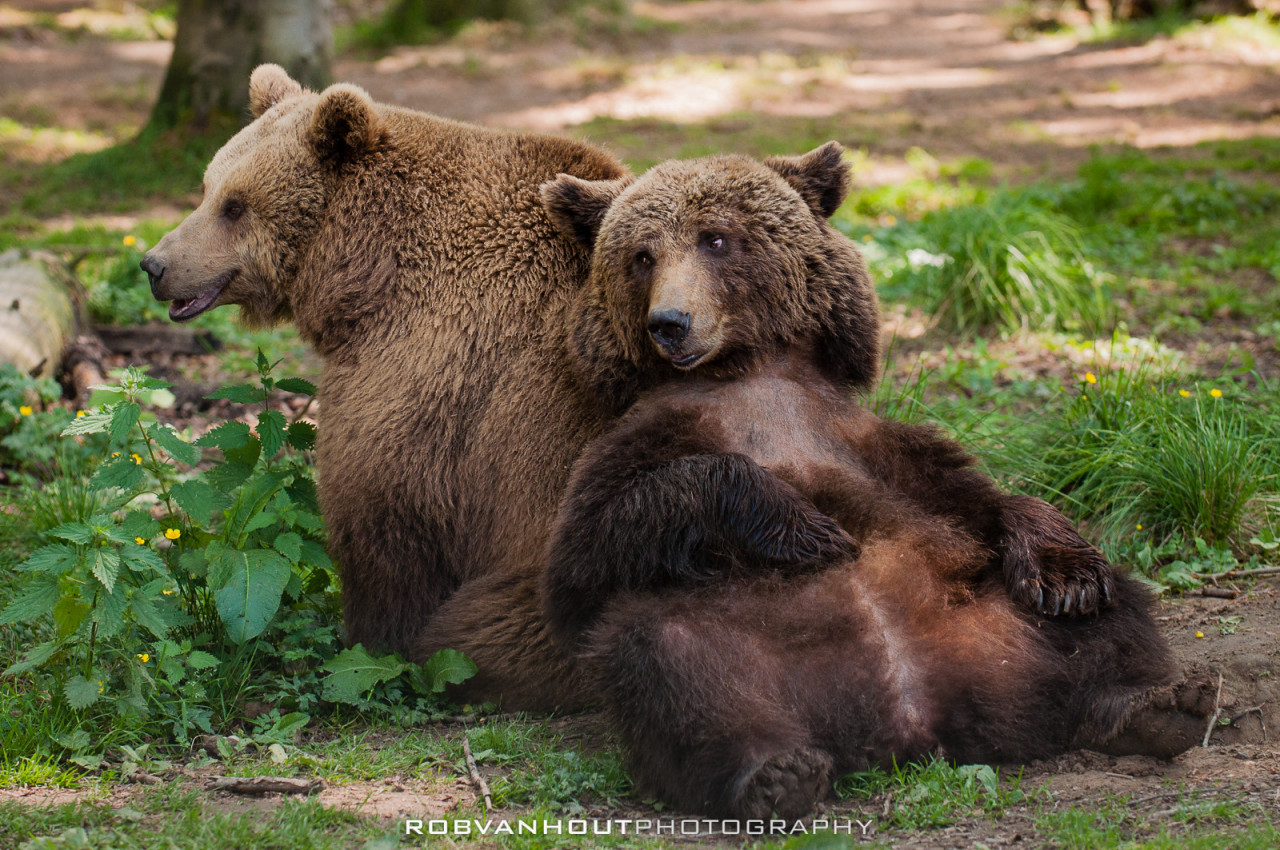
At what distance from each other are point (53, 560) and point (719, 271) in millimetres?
2520

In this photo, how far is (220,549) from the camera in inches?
176

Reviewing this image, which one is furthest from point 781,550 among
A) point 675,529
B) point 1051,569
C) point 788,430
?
point 1051,569

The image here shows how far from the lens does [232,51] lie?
35.9 ft

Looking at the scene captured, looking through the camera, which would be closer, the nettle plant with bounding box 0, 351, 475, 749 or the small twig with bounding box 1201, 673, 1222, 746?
the small twig with bounding box 1201, 673, 1222, 746

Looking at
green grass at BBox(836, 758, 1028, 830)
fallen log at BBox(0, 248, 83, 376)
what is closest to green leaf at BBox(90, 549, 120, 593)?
green grass at BBox(836, 758, 1028, 830)

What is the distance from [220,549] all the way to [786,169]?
8.59 feet

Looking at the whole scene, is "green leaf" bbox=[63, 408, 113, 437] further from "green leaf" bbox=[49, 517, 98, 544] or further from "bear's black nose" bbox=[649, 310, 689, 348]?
"bear's black nose" bbox=[649, 310, 689, 348]

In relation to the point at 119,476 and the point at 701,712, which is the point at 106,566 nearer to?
the point at 119,476

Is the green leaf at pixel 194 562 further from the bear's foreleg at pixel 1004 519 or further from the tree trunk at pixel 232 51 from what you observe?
the tree trunk at pixel 232 51

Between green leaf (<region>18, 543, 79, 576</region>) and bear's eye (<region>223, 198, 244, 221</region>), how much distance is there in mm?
1452

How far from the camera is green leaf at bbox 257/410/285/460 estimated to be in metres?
4.64

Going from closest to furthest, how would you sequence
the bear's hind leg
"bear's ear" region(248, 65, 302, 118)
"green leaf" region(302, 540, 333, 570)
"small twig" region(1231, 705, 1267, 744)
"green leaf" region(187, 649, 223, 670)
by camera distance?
1. the bear's hind leg
2. "small twig" region(1231, 705, 1267, 744)
3. "green leaf" region(187, 649, 223, 670)
4. "green leaf" region(302, 540, 333, 570)
5. "bear's ear" region(248, 65, 302, 118)

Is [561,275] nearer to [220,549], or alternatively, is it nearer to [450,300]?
[450,300]

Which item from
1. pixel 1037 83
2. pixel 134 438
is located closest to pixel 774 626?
pixel 134 438
